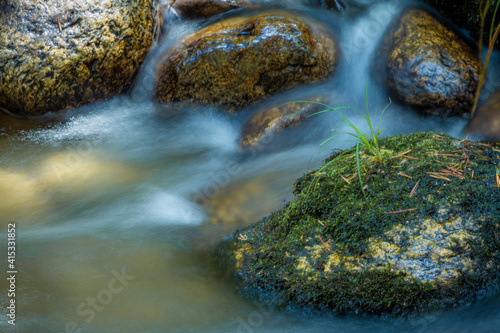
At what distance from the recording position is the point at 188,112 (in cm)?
630

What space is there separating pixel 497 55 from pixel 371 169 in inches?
160

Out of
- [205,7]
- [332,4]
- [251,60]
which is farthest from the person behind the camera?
[205,7]

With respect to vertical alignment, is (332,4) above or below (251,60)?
above

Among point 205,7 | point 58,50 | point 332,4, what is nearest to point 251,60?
point 205,7

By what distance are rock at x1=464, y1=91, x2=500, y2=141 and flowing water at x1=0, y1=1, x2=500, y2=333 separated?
23 centimetres

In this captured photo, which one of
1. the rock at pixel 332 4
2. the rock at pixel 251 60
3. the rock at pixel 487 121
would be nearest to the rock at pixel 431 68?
the rock at pixel 487 121

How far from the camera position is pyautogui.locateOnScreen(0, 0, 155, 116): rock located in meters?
5.95

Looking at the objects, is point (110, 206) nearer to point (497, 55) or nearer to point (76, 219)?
point (76, 219)

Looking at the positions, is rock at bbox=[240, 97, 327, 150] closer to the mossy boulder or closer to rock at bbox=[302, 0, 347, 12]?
rock at bbox=[302, 0, 347, 12]

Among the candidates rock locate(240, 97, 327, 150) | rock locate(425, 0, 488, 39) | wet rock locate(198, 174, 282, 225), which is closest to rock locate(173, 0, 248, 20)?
rock locate(240, 97, 327, 150)

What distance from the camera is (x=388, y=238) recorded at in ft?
8.57

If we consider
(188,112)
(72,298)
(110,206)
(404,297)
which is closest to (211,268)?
(72,298)

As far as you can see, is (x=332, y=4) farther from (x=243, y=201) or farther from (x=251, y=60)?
(x=243, y=201)

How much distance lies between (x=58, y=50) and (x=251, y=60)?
2.74 m
